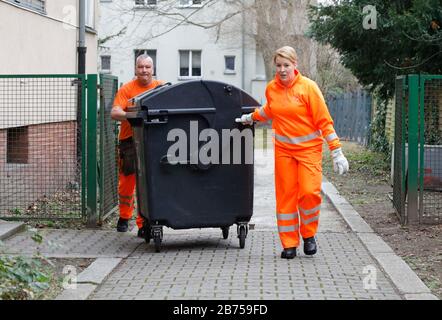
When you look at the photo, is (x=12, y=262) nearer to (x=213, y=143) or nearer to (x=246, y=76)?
(x=213, y=143)

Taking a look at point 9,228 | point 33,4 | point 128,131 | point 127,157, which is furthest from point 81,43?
point 9,228

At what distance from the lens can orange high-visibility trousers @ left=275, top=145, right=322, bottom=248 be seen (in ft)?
25.9

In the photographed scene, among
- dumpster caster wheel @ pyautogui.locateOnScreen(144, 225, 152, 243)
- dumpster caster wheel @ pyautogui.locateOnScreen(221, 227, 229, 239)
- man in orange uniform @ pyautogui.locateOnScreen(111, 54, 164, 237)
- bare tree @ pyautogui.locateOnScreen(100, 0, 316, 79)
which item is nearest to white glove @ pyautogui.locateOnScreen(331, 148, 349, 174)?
dumpster caster wheel @ pyautogui.locateOnScreen(221, 227, 229, 239)

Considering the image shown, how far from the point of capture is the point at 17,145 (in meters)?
10.9

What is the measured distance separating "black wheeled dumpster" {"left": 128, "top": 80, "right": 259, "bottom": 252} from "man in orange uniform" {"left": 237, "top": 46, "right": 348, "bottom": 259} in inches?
14.8

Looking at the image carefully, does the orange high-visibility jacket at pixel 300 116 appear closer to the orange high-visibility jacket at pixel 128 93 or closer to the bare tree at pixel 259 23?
the orange high-visibility jacket at pixel 128 93

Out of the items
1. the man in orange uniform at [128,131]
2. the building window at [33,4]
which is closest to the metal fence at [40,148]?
the man in orange uniform at [128,131]

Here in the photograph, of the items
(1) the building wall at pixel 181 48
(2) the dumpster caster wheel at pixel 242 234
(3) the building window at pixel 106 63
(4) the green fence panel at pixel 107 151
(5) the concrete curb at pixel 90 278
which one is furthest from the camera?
(3) the building window at pixel 106 63

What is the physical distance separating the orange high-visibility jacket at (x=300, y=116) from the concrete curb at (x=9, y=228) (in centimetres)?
291

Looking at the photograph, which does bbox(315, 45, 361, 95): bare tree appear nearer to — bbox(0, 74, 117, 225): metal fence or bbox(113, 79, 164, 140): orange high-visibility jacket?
bbox(0, 74, 117, 225): metal fence

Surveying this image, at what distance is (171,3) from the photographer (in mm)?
31625

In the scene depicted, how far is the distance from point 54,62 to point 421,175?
6335 mm

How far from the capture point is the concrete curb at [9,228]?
29.2ft

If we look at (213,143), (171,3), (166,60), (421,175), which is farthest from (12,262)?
(166,60)
